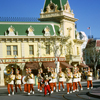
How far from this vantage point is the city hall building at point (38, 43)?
3472cm

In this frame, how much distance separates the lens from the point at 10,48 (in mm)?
35281

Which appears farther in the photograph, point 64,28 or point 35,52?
point 64,28

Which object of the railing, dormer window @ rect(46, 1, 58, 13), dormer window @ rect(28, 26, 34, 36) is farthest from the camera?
dormer window @ rect(46, 1, 58, 13)

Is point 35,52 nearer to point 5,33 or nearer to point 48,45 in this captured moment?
point 48,45

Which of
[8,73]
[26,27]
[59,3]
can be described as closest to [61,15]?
[59,3]

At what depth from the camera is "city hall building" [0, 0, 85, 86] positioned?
114 ft

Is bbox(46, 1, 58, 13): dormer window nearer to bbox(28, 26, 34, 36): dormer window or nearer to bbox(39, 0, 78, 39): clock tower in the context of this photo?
bbox(39, 0, 78, 39): clock tower

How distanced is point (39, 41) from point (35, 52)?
158cm

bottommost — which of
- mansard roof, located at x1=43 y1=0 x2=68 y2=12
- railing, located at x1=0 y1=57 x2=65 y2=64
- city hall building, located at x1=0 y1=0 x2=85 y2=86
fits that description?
railing, located at x1=0 y1=57 x2=65 y2=64

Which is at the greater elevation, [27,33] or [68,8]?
[68,8]

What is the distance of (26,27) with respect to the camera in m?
36.7

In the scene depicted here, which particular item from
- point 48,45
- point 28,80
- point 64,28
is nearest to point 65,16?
point 64,28

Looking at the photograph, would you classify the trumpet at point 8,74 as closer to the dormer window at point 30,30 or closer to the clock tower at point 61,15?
the dormer window at point 30,30

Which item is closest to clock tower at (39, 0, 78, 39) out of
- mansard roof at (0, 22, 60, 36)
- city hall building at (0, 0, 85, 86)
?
city hall building at (0, 0, 85, 86)
